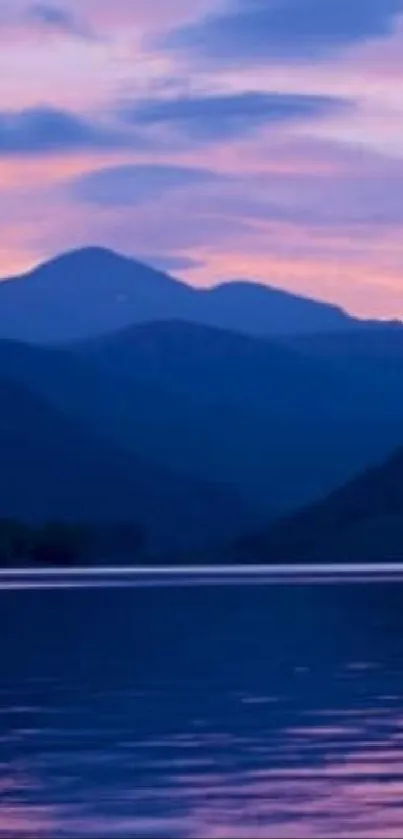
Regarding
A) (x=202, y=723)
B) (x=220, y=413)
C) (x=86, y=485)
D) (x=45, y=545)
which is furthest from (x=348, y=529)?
(x=202, y=723)

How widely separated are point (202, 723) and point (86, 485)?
367 feet

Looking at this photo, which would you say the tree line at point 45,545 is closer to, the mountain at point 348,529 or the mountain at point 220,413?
the mountain at point 348,529

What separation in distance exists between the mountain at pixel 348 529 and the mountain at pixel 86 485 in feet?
38.5

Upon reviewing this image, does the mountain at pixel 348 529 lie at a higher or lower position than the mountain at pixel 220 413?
lower

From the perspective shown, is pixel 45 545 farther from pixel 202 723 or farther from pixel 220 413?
pixel 220 413

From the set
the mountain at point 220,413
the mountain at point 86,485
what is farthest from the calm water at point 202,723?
the mountain at point 220,413

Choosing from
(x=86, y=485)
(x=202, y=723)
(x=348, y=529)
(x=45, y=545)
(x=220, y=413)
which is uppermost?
(x=220, y=413)

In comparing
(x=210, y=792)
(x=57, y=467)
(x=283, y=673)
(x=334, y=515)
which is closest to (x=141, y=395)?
(x=57, y=467)

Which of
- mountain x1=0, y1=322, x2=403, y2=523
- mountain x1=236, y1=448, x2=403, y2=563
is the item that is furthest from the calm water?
mountain x1=0, y1=322, x2=403, y2=523

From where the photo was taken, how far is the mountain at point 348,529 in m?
98.9

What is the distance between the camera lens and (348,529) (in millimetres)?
104938

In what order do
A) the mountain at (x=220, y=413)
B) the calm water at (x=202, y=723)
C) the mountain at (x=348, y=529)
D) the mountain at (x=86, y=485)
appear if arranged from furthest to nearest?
1. the mountain at (x=220, y=413)
2. the mountain at (x=86, y=485)
3. the mountain at (x=348, y=529)
4. the calm water at (x=202, y=723)

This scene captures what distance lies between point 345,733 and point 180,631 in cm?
1568

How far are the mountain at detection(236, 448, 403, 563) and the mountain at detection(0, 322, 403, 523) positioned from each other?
107 ft
